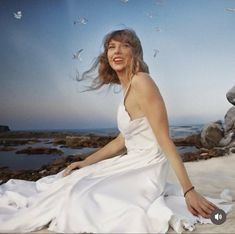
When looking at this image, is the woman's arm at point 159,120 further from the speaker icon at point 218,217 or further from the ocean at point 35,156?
the ocean at point 35,156

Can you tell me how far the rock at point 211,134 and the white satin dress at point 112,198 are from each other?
5.33ft

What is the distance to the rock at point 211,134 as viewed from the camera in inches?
142

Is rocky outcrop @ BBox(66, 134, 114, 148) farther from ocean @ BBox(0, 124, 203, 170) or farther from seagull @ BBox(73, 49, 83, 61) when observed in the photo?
seagull @ BBox(73, 49, 83, 61)

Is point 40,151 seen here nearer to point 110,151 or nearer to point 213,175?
point 110,151

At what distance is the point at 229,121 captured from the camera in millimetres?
3707

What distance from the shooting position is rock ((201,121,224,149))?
11.8 feet

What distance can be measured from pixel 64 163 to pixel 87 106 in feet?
1.67

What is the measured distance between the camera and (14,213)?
1791 millimetres

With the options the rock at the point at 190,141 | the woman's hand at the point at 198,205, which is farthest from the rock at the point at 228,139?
the woman's hand at the point at 198,205

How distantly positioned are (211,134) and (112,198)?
2156mm

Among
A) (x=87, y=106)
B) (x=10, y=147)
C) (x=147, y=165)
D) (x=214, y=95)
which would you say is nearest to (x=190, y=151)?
(x=214, y=95)

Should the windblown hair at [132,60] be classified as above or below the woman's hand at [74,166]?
above

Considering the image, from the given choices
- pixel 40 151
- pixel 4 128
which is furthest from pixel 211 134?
pixel 4 128

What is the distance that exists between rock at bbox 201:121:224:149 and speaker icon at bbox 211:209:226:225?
190 centimetres
